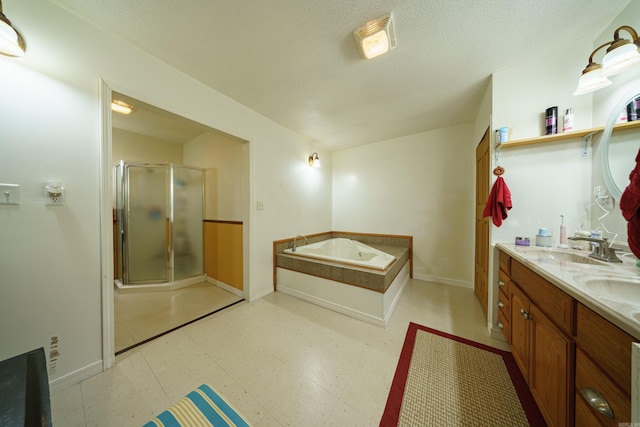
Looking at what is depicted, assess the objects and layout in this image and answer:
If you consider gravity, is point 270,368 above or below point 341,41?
below

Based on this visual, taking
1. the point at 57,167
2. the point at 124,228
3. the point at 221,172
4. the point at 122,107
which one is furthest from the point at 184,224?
the point at 57,167

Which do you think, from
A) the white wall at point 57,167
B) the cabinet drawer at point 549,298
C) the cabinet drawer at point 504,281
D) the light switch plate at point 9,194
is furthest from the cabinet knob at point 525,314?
the light switch plate at point 9,194

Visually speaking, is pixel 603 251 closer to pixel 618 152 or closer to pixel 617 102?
pixel 618 152

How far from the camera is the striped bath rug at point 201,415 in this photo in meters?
0.77

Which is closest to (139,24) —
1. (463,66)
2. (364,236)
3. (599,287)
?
(463,66)

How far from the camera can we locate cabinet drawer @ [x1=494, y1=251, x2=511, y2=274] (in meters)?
1.46

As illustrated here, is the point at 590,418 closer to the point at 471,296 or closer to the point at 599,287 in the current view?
the point at 599,287

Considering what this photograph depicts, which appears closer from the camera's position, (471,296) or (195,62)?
(195,62)

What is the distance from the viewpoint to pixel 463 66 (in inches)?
65.4

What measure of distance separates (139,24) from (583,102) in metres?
3.23

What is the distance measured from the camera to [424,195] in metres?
3.05

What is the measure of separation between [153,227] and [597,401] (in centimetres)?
414

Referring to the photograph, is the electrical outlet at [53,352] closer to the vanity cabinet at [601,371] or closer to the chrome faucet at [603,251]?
the vanity cabinet at [601,371]

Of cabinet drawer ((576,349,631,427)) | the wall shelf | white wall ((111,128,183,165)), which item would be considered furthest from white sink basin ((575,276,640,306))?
white wall ((111,128,183,165))
